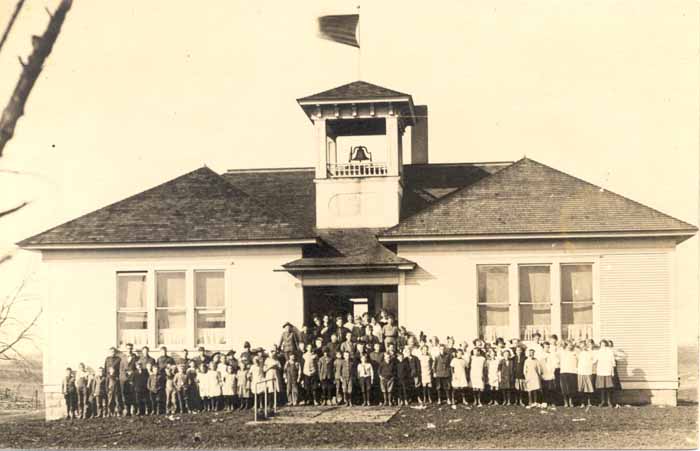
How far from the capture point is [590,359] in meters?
16.0

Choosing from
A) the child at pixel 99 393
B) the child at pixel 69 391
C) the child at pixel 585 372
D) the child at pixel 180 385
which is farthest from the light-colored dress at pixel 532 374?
the child at pixel 69 391

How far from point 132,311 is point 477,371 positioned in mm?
7593

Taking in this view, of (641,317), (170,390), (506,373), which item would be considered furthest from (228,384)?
(641,317)

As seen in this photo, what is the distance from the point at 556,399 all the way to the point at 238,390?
21.4ft

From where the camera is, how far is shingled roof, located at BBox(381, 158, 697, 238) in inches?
655

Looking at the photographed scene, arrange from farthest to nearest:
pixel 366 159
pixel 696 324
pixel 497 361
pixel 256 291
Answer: pixel 366 159
pixel 256 291
pixel 497 361
pixel 696 324

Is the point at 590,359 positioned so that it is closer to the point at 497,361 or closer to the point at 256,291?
the point at 497,361

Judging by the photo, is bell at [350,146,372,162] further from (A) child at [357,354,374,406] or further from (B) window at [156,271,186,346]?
(A) child at [357,354,374,406]

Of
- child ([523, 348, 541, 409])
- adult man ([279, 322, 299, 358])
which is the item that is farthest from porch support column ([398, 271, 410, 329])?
child ([523, 348, 541, 409])

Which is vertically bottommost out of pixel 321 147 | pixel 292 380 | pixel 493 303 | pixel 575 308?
pixel 292 380

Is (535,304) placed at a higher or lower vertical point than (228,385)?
higher

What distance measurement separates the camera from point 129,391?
54.9 feet

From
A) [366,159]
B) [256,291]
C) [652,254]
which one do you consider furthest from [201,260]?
[652,254]

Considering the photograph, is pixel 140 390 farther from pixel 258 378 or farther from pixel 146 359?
pixel 258 378
